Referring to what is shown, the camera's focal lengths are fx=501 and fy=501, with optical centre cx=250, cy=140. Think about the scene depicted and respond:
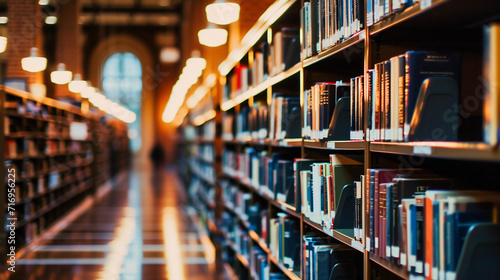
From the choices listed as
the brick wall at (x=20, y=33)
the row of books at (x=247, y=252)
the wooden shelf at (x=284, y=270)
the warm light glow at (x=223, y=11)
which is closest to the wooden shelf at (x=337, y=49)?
the wooden shelf at (x=284, y=270)

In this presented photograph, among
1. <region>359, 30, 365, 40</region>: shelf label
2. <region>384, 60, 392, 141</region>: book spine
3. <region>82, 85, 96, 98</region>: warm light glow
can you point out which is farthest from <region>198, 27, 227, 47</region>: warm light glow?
<region>82, 85, 96, 98</region>: warm light glow

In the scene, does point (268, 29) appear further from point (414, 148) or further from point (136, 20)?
point (136, 20)

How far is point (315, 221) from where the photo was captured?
8.48 feet

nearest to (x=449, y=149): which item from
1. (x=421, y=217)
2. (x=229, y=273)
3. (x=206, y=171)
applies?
(x=421, y=217)

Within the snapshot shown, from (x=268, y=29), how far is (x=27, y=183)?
5.22 metres

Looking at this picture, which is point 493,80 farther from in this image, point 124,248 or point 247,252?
point 124,248

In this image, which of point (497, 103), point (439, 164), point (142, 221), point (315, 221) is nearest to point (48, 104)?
point (142, 221)

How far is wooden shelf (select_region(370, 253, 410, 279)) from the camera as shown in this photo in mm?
1636

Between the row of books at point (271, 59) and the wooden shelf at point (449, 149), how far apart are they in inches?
62.0

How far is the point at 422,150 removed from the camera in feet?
4.95

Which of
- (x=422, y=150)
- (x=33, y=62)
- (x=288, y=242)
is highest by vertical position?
(x=33, y=62)

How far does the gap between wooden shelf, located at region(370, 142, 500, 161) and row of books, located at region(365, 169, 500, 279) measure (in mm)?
115

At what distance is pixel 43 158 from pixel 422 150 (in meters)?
8.25

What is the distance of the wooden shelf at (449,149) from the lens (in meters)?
1.20
